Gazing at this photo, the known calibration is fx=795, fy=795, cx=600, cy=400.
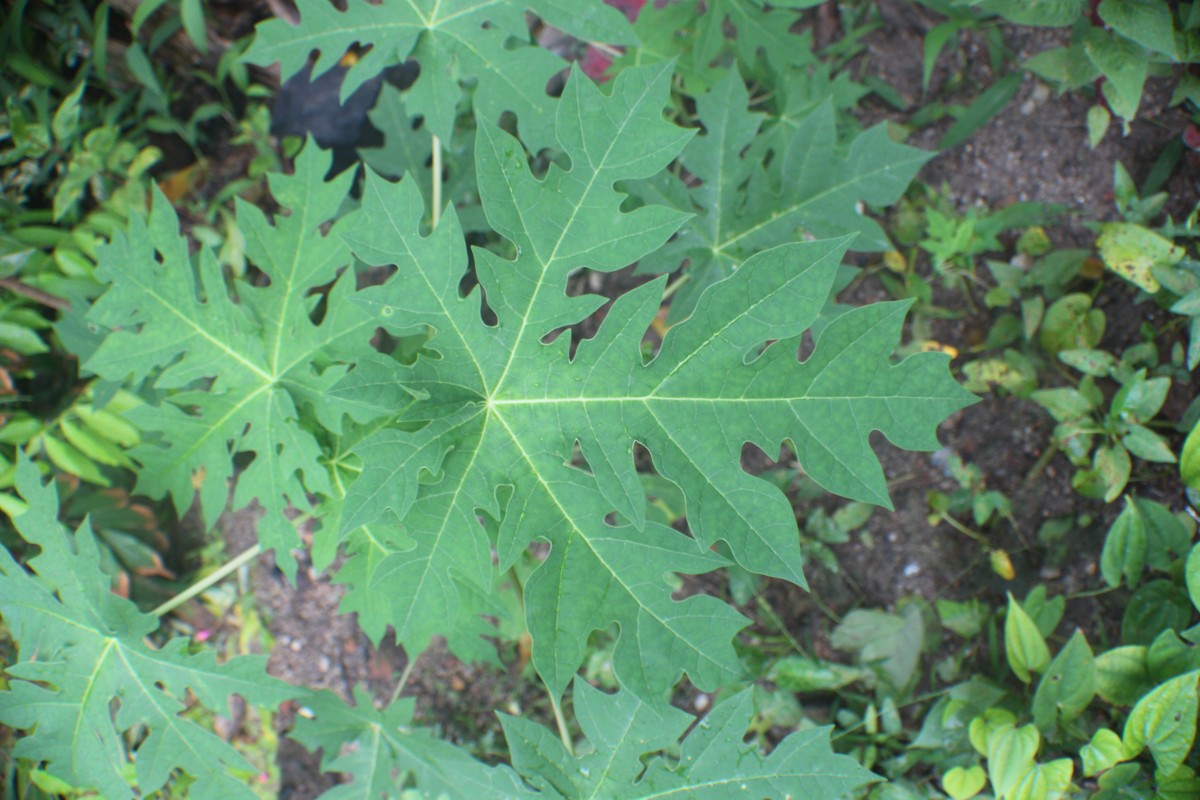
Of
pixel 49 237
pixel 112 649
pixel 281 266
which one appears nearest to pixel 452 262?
pixel 281 266

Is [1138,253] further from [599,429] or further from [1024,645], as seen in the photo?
[599,429]

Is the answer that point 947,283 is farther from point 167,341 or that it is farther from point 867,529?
point 167,341

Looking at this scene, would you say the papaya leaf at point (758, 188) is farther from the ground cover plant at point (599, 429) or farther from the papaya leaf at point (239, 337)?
the papaya leaf at point (239, 337)

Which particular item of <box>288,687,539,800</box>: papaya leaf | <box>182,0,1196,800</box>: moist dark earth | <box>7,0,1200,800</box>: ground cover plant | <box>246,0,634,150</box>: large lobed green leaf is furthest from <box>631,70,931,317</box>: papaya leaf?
<box>288,687,539,800</box>: papaya leaf

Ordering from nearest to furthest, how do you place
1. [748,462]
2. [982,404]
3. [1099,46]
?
[1099,46]
[982,404]
[748,462]

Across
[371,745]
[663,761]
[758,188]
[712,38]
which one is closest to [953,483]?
[758,188]

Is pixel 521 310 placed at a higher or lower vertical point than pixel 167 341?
higher

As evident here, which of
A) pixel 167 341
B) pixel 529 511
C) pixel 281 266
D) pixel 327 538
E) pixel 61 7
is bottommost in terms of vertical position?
pixel 327 538

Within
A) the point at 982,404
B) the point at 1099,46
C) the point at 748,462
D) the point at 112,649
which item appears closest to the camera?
the point at 112,649
